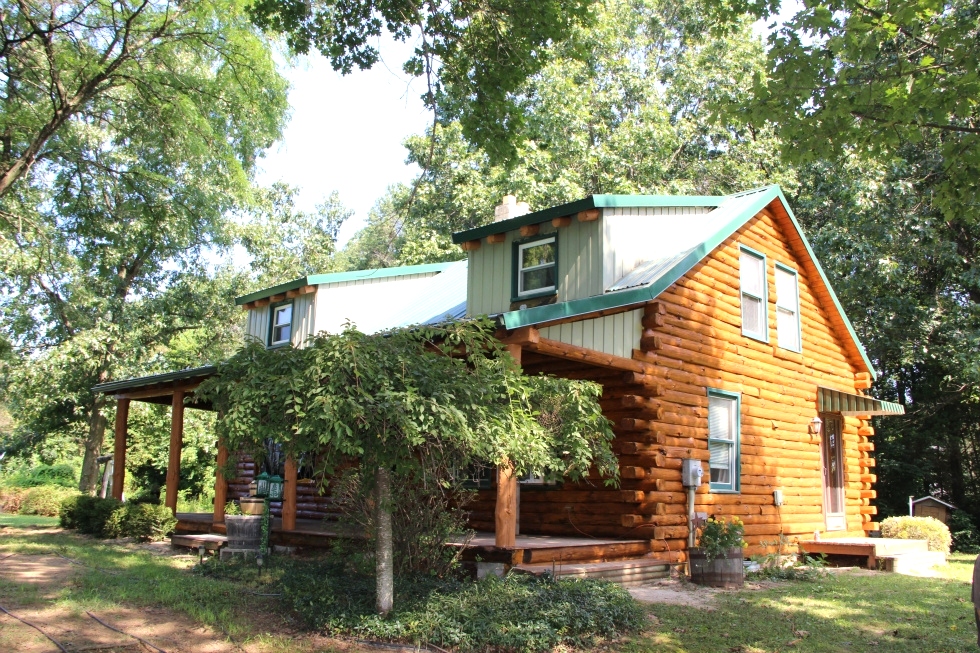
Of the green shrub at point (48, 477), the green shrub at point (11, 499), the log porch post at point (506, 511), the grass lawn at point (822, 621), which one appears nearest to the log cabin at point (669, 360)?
the log porch post at point (506, 511)

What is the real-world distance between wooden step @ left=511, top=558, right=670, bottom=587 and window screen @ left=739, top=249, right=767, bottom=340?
483 centimetres

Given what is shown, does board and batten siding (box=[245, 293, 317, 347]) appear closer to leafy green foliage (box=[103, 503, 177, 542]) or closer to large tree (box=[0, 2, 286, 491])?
large tree (box=[0, 2, 286, 491])

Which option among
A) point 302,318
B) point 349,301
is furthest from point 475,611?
point 302,318

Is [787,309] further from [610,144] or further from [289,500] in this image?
[610,144]

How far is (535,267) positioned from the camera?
12844 mm

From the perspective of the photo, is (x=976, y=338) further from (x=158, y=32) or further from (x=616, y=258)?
(x=158, y=32)

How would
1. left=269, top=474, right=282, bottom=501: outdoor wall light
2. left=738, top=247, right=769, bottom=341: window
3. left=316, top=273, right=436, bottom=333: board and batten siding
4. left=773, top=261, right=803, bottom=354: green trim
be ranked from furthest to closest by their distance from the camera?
left=316, top=273, right=436, bottom=333: board and batten siding → left=773, top=261, right=803, bottom=354: green trim → left=738, top=247, right=769, bottom=341: window → left=269, top=474, right=282, bottom=501: outdoor wall light

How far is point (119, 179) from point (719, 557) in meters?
14.8

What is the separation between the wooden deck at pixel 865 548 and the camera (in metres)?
13.3

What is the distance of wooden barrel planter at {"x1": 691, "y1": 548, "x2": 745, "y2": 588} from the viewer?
1060 centimetres

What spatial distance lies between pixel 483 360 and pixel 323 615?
110 inches

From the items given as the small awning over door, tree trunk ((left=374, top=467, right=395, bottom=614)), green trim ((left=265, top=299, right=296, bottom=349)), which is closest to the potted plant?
tree trunk ((left=374, top=467, right=395, bottom=614))

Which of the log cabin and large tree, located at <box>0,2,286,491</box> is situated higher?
large tree, located at <box>0,2,286,491</box>

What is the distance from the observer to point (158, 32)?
12.0 m
